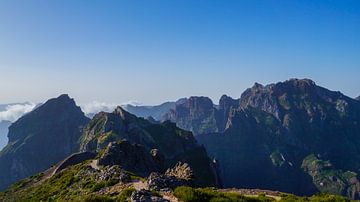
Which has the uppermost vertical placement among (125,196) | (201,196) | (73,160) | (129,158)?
(201,196)

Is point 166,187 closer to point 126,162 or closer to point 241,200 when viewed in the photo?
point 241,200

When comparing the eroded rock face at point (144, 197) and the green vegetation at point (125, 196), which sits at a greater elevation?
the eroded rock face at point (144, 197)

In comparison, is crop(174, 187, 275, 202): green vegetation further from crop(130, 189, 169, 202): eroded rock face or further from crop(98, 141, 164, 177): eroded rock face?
crop(98, 141, 164, 177): eroded rock face

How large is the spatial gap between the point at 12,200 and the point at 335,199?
68.6m

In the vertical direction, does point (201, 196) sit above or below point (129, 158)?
above

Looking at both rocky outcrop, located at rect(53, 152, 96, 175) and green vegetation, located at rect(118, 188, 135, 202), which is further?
rocky outcrop, located at rect(53, 152, 96, 175)

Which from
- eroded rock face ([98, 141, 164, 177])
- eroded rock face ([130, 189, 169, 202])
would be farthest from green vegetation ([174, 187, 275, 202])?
eroded rock face ([98, 141, 164, 177])

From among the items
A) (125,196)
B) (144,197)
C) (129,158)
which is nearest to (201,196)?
(144,197)

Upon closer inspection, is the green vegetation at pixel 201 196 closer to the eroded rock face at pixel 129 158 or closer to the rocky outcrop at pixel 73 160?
the eroded rock face at pixel 129 158

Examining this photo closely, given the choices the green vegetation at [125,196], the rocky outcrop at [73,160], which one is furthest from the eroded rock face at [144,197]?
the rocky outcrop at [73,160]

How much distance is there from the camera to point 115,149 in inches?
4572

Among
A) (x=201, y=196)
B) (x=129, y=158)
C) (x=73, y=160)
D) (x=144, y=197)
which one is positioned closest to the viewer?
(x=144, y=197)

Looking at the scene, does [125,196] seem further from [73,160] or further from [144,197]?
[73,160]

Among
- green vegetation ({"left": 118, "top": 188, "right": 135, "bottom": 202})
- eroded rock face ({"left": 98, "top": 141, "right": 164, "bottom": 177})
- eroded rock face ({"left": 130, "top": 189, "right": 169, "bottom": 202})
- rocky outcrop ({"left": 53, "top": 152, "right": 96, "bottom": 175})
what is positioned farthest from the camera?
rocky outcrop ({"left": 53, "top": 152, "right": 96, "bottom": 175})
